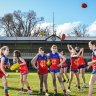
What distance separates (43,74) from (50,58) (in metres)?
1.09

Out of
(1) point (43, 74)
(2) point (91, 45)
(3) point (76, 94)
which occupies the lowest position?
(3) point (76, 94)

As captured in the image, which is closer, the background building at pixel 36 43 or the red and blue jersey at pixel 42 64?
the red and blue jersey at pixel 42 64

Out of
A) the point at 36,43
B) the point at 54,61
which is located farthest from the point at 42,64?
the point at 36,43

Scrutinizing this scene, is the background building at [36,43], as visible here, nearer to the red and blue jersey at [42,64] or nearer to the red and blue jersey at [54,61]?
the red and blue jersey at [42,64]

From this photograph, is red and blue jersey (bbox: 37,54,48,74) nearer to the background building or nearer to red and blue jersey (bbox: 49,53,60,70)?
red and blue jersey (bbox: 49,53,60,70)

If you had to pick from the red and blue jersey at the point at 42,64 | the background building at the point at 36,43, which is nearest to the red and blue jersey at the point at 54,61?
the red and blue jersey at the point at 42,64

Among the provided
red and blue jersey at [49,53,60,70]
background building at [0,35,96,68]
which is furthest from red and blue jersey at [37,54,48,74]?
background building at [0,35,96,68]

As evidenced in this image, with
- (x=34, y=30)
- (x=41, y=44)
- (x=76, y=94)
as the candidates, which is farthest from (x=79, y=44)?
(x=76, y=94)

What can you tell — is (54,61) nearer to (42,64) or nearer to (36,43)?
(42,64)

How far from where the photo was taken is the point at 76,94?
48.4 ft

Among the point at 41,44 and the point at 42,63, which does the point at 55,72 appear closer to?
A: the point at 42,63

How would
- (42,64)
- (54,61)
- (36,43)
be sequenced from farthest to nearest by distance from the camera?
(36,43) < (42,64) < (54,61)

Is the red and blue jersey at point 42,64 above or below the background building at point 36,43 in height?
below

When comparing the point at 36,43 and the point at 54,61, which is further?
the point at 36,43
